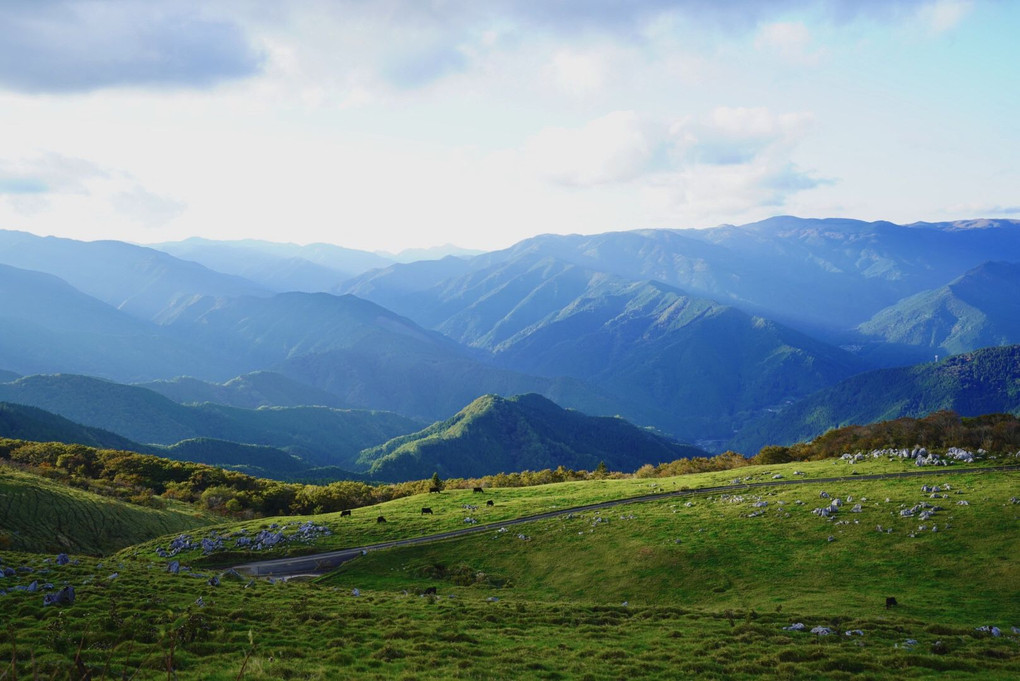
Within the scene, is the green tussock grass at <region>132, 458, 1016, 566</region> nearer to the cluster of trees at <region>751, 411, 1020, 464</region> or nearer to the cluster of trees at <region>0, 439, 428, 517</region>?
the cluster of trees at <region>751, 411, 1020, 464</region>

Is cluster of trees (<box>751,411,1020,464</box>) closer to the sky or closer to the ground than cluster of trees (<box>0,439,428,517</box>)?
closer to the sky

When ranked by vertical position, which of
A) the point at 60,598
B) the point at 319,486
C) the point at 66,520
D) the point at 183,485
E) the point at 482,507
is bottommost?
the point at 319,486

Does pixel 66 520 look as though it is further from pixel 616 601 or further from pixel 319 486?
pixel 616 601

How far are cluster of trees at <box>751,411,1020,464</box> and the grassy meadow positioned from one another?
9341mm

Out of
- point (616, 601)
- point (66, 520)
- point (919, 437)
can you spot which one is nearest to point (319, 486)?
point (66, 520)

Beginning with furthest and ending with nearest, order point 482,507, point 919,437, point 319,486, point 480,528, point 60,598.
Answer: point 319,486
point 482,507
point 919,437
point 480,528
point 60,598

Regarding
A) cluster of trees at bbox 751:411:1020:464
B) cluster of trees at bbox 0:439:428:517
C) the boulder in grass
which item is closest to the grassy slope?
cluster of trees at bbox 0:439:428:517

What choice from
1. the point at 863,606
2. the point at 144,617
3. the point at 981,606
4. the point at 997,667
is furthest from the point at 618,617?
the point at 144,617

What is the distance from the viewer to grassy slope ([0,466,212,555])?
200 feet

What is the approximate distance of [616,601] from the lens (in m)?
40.7

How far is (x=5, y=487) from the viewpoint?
67125 millimetres

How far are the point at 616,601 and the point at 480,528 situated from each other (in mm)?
21405

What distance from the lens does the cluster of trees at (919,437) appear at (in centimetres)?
5856

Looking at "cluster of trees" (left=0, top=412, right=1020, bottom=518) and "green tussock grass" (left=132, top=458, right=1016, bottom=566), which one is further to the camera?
"cluster of trees" (left=0, top=412, right=1020, bottom=518)
